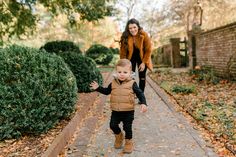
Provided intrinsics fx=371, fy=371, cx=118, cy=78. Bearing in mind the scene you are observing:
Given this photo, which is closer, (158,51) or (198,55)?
(198,55)

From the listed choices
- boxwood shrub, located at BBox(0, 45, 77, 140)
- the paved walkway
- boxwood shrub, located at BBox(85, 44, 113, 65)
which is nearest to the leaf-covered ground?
the paved walkway

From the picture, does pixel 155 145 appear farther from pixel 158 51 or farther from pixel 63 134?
pixel 158 51

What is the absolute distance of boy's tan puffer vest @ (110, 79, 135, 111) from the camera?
16.0 ft

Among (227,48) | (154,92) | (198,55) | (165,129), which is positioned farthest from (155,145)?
(198,55)

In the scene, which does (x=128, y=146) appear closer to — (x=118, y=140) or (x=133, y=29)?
(x=118, y=140)

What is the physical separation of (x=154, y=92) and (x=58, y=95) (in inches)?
202

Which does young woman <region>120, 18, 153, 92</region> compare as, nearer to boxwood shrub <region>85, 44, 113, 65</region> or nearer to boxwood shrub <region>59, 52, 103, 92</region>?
boxwood shrub <region>59, 52, 103, 92</region>

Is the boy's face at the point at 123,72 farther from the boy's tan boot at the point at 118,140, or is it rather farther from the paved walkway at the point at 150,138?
the paved walkway at the point at 150,138

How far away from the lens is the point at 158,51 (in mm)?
26531

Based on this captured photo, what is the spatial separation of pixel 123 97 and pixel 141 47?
2.90 metres

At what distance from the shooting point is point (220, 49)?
1237cm

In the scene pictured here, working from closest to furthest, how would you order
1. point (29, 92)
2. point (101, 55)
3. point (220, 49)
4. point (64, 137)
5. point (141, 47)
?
point (64, 137), point (29, 92), point (141, 47), point (220, 49), point (101, 55)

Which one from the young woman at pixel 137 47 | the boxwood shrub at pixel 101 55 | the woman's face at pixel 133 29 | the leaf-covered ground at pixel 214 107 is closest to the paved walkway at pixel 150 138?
the leaf-covered ground at pixel 214 107

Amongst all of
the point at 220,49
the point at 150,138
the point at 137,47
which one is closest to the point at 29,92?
the point at 150,138
